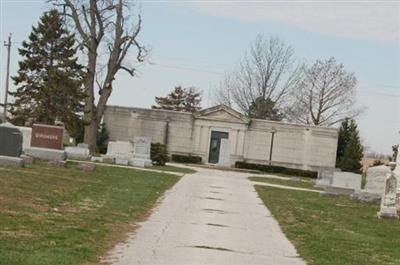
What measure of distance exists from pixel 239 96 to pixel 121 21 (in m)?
29.1

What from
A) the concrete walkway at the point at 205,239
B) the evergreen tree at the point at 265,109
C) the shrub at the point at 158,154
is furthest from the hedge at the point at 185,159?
the concrete walkway at the point at 205,239

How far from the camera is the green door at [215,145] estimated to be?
5741 cm

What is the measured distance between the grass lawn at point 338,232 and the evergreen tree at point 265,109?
52785 millimetres

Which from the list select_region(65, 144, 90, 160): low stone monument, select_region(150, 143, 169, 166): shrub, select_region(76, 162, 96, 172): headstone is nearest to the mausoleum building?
select_region(150, 143, 169, 166): shrub

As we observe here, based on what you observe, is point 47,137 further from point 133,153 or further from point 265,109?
point 265,109

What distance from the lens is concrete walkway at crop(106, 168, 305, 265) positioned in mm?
8594

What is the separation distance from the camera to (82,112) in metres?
51.2

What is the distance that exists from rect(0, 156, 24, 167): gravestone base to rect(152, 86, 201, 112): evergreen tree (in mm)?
76821

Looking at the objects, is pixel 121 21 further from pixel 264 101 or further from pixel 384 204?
pixel 384 204

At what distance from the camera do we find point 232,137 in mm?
57594

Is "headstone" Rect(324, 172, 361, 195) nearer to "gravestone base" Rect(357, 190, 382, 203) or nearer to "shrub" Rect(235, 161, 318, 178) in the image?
"gravestone base" Rect(357, 190, 382, 203)

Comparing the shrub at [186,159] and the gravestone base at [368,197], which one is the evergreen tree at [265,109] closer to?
the shrub at [186,159]

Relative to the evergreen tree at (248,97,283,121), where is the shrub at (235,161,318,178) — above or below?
below

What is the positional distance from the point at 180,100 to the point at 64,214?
89.7 meters
